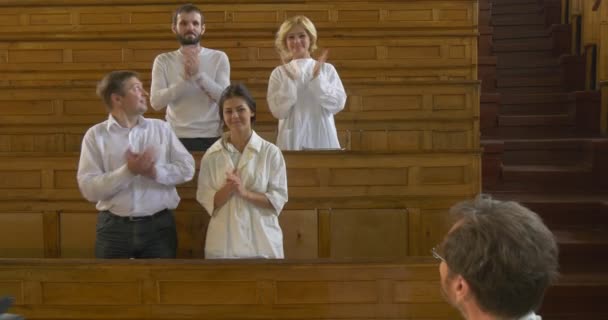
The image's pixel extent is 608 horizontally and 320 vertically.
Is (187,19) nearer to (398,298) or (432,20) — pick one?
(398,298)

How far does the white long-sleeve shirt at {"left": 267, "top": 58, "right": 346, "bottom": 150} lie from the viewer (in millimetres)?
2438

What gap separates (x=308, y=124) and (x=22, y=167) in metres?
1.01

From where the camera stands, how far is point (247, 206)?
1.84 metres

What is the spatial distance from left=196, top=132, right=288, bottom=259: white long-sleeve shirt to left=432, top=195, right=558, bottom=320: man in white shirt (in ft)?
3.49

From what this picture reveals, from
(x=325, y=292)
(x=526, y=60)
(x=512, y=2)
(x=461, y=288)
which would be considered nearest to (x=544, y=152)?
(x=526, y=60)

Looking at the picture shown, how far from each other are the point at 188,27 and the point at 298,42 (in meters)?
0.40

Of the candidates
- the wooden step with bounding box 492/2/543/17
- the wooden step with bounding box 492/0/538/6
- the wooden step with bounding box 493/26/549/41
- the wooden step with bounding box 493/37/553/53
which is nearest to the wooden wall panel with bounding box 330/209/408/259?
the wooden step with bounding box 493/37/553/53

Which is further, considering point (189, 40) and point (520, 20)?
point (520, 20)

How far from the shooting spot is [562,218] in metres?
2.79

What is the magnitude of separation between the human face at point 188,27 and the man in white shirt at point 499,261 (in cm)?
182

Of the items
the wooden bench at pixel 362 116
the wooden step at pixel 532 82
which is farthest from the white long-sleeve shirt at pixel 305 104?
the wooden step at pixel 532 82

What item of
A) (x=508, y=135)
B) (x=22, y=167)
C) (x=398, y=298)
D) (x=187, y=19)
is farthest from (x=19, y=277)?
(x=508, y=135)

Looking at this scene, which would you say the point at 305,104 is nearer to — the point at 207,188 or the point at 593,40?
the point at 207,188

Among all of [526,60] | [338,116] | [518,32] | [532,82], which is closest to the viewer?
[338,116]
